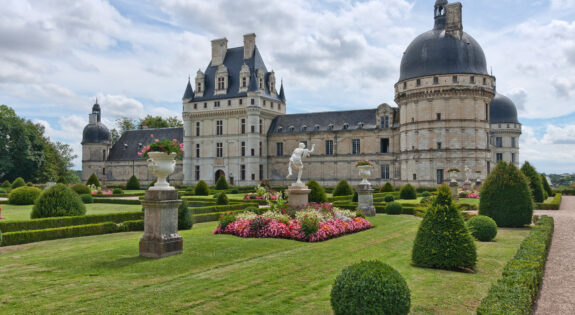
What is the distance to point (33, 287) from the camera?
307 inches

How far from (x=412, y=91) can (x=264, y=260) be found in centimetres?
3925

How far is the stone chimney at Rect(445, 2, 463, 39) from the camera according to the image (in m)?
45.2

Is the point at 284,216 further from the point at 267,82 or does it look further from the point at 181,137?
the point at 181,137

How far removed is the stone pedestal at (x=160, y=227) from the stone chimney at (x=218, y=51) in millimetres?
51120

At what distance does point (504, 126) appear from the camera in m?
69.6

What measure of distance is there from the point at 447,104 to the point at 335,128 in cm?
1480

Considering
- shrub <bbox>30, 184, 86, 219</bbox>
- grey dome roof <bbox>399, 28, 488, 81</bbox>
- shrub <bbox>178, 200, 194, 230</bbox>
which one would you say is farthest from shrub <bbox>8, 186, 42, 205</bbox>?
grey dome roof <bbox>399, 28, 488, 81</bbox>

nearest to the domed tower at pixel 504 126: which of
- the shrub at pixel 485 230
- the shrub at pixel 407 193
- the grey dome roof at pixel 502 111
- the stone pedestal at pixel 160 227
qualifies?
the grey dome roof at pixel 502 111

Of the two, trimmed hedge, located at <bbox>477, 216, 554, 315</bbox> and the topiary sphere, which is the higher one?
the topiary sphere

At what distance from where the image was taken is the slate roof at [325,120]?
176 feet

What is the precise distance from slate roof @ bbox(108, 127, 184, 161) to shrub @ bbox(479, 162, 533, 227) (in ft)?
173

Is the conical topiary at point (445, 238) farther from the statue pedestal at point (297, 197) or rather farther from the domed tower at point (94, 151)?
the domed tower at point (94, 151)

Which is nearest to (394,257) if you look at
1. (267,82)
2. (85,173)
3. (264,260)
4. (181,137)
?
(264,260)

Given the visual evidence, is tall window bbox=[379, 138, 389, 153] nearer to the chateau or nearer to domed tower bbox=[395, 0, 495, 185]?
the chateau
